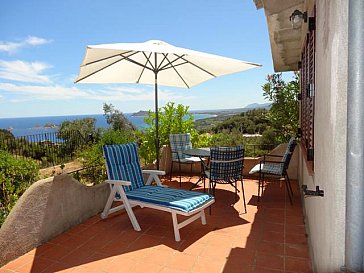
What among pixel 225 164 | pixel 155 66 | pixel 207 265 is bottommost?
pixel 207 265

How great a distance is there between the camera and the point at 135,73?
5.89 m

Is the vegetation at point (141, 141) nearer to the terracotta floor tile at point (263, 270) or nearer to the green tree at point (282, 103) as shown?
the green tree at point (282, 103)

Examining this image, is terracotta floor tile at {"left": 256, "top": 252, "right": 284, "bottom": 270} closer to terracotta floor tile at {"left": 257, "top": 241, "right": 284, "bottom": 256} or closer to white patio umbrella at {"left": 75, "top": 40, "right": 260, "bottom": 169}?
terracotta floor tile at {"left": 257, "top": 241, "right": 284, "bottom": 256}

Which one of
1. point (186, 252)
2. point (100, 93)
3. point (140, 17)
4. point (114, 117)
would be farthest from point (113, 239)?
point (100, 93)

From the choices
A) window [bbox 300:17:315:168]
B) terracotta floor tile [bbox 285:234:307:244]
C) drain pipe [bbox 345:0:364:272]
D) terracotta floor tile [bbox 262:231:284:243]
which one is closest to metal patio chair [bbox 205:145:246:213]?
terracotta floor tile [bbox 262:231:284:243]

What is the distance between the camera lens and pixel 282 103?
25.5ft

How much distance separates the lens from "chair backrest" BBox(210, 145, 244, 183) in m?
4.26

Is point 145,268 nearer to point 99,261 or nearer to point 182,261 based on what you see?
point 182,261

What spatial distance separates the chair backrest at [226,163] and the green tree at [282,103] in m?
3.78

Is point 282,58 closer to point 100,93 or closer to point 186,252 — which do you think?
point 186,252

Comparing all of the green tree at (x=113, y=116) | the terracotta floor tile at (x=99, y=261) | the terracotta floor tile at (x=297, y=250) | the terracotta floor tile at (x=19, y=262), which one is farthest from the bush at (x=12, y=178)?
the green tree at (x=113, y=116)

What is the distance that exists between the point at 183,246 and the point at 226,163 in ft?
5.11

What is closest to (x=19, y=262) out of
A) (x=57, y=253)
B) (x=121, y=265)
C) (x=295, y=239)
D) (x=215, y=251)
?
(x=57, y=253)

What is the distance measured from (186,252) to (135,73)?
4086 mm
